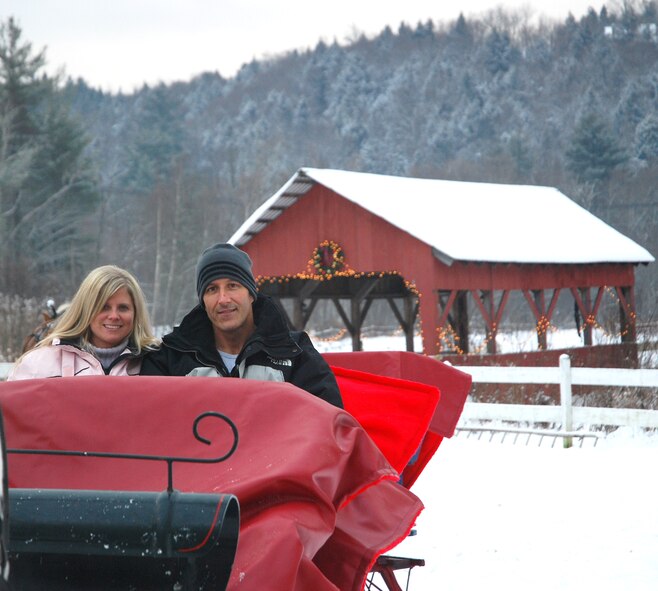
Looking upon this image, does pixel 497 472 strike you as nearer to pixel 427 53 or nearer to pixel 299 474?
pixel 299 474

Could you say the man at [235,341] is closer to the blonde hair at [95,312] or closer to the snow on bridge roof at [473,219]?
the blonde hair at [95,312]

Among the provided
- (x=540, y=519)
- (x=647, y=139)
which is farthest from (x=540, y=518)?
(x=647, y=139)

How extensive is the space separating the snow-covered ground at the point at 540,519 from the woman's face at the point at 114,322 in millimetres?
2779

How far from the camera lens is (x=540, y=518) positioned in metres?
8.64

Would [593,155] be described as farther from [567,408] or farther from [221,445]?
[221,445]

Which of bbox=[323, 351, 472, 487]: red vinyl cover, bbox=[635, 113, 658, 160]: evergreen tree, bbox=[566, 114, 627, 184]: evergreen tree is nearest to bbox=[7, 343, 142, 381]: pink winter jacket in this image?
bbox=[323, 351, 472, 487]: red vinyl cover

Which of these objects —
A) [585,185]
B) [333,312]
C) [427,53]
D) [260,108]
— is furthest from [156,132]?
[427,53]

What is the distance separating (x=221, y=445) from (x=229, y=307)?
1.29m

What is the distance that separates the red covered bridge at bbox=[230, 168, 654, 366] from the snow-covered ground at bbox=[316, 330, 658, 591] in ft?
26.7

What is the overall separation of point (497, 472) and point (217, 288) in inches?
282

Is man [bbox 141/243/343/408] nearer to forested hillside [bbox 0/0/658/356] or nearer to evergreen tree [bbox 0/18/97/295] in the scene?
forested hillside [bbox 0/0/658/356]

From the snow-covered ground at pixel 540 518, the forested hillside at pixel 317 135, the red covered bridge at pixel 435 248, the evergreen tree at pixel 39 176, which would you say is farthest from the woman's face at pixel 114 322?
the evergreen tree at pixel 39 176

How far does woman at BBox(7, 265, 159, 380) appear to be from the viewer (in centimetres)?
451

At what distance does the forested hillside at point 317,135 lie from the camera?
155 ft
